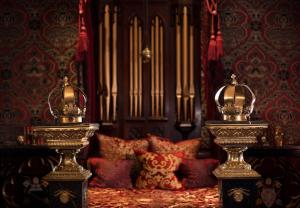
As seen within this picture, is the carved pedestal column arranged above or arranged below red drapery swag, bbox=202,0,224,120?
below

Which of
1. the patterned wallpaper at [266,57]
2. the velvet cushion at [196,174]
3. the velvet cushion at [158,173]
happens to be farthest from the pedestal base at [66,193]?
the patterned wallpaper at [266,57]

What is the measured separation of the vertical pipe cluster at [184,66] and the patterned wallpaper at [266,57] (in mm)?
575

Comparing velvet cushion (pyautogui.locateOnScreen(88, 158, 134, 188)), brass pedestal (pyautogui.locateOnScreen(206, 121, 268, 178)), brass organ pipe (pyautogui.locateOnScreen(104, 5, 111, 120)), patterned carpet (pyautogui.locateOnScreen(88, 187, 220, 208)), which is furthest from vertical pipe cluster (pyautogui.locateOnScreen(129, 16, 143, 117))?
brass pedestal (pyautogui.locateOnScreen(206, 121, 268, 178))

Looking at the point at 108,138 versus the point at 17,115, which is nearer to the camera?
the point at 108,138

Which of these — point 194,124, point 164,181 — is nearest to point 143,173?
point 164,181

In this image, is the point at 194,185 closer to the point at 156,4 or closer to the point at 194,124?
the point at 194,124

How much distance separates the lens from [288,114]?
5871 millimetres

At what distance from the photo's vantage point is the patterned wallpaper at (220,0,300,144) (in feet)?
19.2

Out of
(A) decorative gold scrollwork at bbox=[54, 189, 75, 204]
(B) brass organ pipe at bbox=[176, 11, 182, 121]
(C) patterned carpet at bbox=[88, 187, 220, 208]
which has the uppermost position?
(B) brass organ pipe at bbox=[176, 11, 182, 121]

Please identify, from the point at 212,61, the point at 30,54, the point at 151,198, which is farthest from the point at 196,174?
the point at 30,54

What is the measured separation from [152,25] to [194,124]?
1163mm

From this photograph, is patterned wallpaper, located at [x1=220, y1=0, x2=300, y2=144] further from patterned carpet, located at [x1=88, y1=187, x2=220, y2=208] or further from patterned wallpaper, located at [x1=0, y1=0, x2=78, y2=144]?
patterned wallpaper, located at [x1=0, y1=0, x2=78, y2=144]

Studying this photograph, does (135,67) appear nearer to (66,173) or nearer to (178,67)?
(178,67)

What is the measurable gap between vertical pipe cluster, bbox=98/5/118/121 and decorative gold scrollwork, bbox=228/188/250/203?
3067 millimetres
